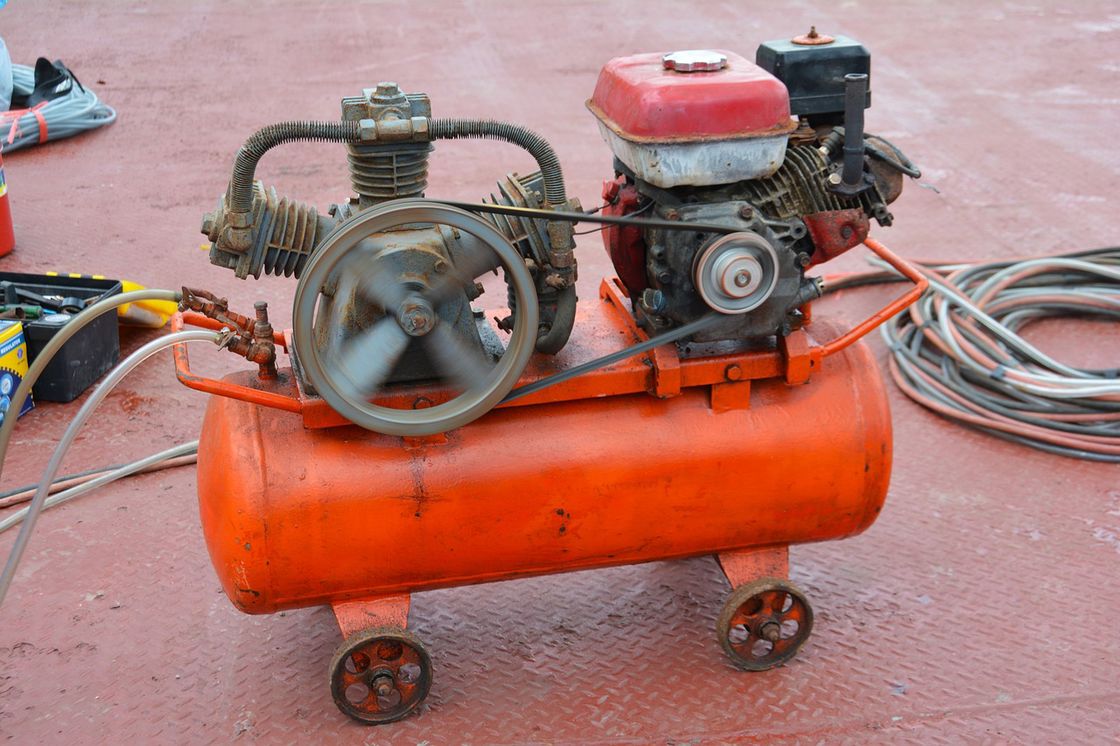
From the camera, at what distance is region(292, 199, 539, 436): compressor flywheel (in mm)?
1899

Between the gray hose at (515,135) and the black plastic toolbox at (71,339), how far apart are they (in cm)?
177

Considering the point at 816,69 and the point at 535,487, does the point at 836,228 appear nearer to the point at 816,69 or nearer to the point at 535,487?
the point at 816,69

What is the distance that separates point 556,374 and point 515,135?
46cm

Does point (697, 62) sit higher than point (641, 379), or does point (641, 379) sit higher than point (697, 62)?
point (697, 62)

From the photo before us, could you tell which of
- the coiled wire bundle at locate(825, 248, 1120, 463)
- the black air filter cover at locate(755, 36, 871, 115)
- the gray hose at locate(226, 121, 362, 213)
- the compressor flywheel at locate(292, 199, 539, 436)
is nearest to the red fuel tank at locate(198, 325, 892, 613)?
the compressor flywheel at locate(292, 199, 539, 436)

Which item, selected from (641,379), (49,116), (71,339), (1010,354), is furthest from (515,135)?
(49,116)

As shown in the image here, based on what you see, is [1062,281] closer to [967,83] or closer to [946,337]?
[946,337]

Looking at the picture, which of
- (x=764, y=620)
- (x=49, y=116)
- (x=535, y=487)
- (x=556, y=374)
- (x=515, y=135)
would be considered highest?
(x=515, y=135)

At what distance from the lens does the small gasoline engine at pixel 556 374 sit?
205 cm

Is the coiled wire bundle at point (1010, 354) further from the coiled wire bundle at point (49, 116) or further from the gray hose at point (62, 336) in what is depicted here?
the coiled wire bundle at point (49, 116)

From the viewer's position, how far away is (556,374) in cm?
217

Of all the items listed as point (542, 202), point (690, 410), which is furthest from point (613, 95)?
point (690, 410)

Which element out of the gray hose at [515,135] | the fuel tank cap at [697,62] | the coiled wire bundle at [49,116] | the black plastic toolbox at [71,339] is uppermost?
the fuel tank cap at [697,62]

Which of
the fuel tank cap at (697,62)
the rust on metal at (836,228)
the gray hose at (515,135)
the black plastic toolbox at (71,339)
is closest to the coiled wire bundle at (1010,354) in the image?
the rust on metal at (836,228)
